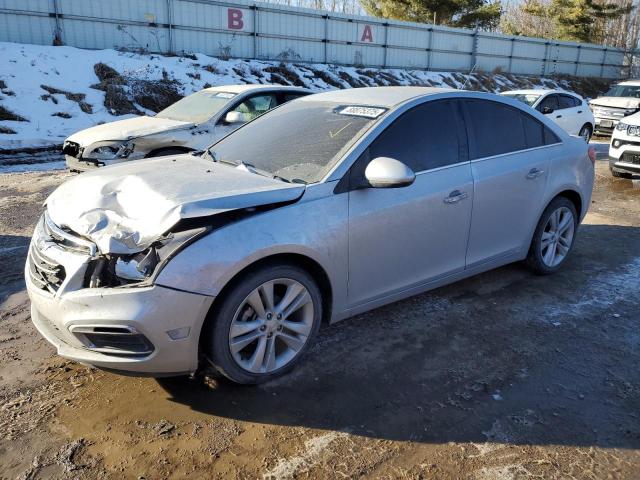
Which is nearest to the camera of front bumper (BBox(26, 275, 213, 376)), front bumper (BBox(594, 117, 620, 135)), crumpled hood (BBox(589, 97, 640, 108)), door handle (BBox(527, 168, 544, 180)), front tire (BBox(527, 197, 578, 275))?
front bumper (BBox(26, 275, 213, 376))

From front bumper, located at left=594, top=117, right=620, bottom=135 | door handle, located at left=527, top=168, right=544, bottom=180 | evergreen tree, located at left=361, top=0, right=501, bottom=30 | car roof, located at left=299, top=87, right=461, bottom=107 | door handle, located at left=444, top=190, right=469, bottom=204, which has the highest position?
evergreen tree, located at left=361, top=0, right=501, bottom=30

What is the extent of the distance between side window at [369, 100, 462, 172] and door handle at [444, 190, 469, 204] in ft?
0.76

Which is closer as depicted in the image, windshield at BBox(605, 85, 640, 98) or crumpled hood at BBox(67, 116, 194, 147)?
crumpled hood at BBox(67, 116, 194, 147)

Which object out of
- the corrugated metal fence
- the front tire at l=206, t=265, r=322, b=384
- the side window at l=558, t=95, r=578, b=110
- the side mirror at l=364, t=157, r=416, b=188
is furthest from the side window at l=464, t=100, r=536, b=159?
the corrugated metal fence

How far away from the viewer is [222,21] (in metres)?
20.2

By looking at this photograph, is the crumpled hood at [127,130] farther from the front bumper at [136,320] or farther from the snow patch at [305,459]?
the snow patch at [305,459]

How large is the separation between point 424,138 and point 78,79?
Answer: 14.6 meters

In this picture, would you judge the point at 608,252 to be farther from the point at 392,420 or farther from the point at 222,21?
the point at 222,21

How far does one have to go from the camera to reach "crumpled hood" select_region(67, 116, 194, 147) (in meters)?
7.33

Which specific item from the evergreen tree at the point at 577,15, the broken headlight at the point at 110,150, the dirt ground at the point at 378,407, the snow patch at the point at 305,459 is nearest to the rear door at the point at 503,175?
the dirt ground at the point at 378,407

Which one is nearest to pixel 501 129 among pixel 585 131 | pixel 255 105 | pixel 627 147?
pixel 255 105

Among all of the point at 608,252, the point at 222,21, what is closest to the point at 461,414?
the point at 608,252

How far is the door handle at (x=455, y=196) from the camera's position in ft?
12.6

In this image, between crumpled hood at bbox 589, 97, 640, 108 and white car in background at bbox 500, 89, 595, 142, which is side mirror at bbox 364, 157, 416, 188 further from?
crumpled hood at bbox 589, 97, 640, 108
